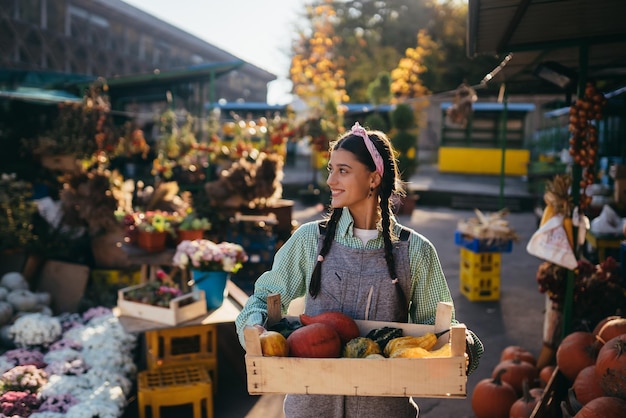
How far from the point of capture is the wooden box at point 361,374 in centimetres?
170

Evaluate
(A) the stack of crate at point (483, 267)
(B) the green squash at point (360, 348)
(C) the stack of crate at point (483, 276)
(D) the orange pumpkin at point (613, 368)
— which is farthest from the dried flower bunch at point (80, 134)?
(B) the green squash at point (360, 348)

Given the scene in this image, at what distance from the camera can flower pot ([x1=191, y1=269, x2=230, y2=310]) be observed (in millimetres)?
4703

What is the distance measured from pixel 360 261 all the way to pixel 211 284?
8.93 ft

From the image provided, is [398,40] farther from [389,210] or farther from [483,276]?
[389,210]

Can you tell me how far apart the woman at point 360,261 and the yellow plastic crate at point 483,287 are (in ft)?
17.8

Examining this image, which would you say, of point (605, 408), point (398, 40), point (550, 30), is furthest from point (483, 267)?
point (398, 40)

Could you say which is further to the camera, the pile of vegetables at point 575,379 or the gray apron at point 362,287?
the pile of vegetables at point 575,379

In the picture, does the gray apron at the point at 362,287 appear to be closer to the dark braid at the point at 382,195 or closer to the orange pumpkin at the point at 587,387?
the dark braid at the point at 382,195

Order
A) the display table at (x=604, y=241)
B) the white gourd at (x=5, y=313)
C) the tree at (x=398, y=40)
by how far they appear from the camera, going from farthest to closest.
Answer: the tree at (x=398, y=40) < the display table at (x=604, y=241) < the white gourd at (x=5, y=313)

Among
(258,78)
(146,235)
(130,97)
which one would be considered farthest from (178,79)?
(258,78)

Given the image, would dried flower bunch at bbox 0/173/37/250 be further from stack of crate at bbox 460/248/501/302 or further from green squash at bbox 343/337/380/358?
green squash at bbox 343/337/380/358

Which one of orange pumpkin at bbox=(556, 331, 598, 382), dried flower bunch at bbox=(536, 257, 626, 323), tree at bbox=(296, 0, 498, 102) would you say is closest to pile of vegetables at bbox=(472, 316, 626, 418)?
orange pumpkin at bbox=(556, 331, 598, 382)

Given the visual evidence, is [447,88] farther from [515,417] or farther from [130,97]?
[515,417]

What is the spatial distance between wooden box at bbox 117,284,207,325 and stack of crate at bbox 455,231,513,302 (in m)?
4.04
